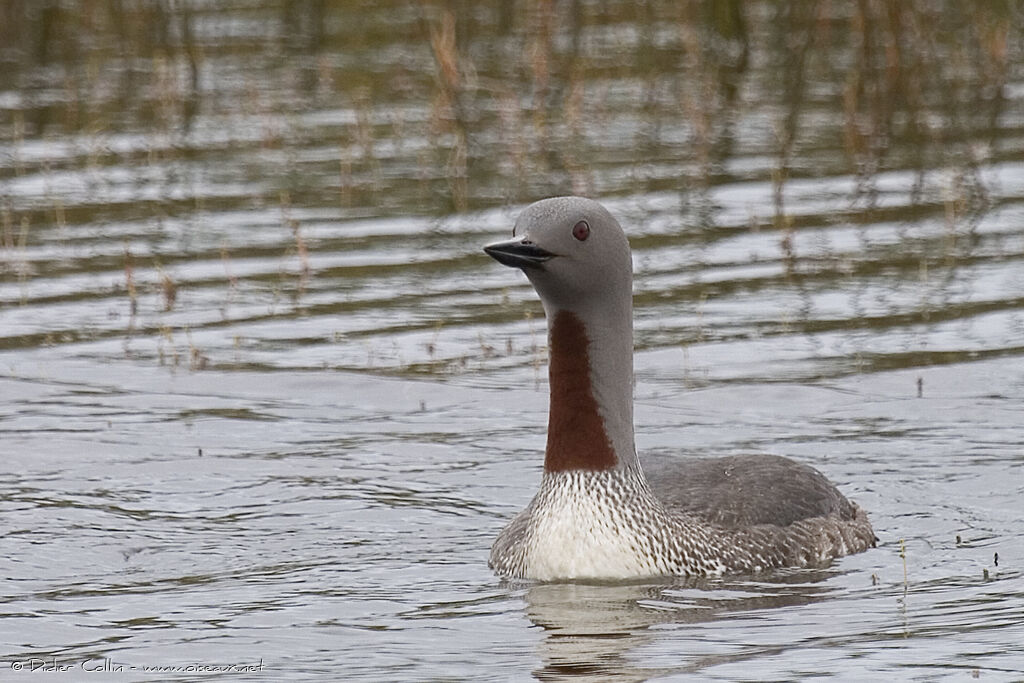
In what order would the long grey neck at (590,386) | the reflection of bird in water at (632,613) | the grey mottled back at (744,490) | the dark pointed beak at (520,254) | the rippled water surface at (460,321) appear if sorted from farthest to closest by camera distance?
the grey mottled back at (744,490), the long grey neck at (590,386), the rippled water surface at (460,321), the dark pointed beak at (520,254), the reflection of bird in water at (632,613)

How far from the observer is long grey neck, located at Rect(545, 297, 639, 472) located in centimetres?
895

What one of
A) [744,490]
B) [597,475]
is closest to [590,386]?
[597,475]

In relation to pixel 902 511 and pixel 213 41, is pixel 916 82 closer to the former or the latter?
→ pixel 213 41

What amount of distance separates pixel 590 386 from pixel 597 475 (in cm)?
38

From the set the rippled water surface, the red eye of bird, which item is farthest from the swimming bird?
the rippled water surface

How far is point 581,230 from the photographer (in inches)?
341

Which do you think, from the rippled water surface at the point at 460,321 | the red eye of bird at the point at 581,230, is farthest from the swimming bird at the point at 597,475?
the rippled water surface at the point at 460,321

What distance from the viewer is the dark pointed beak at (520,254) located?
8461mm

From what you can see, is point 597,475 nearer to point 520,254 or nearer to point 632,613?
point 632,613

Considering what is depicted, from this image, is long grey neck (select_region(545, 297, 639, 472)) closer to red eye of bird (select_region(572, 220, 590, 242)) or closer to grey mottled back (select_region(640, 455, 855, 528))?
red eye of bird (select_region(572, 220, 590, 242))

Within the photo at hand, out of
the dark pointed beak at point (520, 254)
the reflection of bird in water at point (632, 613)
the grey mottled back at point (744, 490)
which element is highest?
the dark pointed beak at point (520, 254)

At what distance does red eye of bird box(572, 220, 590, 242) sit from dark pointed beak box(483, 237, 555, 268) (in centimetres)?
13

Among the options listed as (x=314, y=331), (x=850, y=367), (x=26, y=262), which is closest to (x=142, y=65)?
(x=26, y=262)

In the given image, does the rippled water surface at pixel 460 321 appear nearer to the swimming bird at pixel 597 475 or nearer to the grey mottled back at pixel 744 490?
the swimming bird at pixel 597 475
